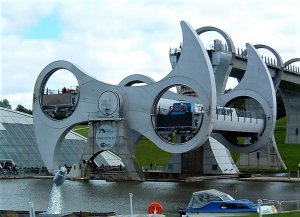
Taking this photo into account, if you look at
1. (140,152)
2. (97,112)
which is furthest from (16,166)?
(140,152)

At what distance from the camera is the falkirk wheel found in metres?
51.4

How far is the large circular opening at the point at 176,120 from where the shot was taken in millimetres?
51594

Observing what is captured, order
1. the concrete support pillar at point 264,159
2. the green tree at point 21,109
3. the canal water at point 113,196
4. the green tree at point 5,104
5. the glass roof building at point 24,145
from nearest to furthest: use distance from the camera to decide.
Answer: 1. the canal water at point 113,196
2. the glass roof building at point 24,145
3. the concrete support pillar at point 264,159
4. the green tree at point 21,109
5. the green tree at point 5,104

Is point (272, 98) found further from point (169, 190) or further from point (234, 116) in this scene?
point (169, 190)

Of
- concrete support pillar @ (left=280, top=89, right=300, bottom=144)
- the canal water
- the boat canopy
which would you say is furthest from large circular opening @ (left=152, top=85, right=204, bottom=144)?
concrete support pillar @ (left=280, top=89, right=300, bottom=144)

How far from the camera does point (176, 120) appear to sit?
52.7 m

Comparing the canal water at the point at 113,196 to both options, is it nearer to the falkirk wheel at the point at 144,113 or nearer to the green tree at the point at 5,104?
the falkirk wheel at the point at 144,113

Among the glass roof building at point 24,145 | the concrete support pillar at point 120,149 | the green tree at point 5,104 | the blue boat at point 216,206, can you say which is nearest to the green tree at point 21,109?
the green tree at point 5,104

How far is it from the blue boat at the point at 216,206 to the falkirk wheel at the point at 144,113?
2582 cm

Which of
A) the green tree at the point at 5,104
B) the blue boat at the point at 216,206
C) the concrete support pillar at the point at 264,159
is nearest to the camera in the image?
the blue boat at the point at 216,206

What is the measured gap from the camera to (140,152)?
81625 mm

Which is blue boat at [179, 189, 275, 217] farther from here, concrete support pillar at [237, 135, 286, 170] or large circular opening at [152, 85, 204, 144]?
Answer: concrete support pillar at [237, 135, 286, 170]

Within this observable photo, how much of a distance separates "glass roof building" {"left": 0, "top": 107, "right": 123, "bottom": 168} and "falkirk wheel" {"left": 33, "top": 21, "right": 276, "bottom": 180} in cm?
218

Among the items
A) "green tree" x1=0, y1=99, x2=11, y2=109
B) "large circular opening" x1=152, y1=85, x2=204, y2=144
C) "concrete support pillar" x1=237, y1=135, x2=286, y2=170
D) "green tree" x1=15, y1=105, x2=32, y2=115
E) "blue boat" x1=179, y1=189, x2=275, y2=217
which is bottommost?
"blue boat" x1=179, y1=189, x2=275, y2=217
